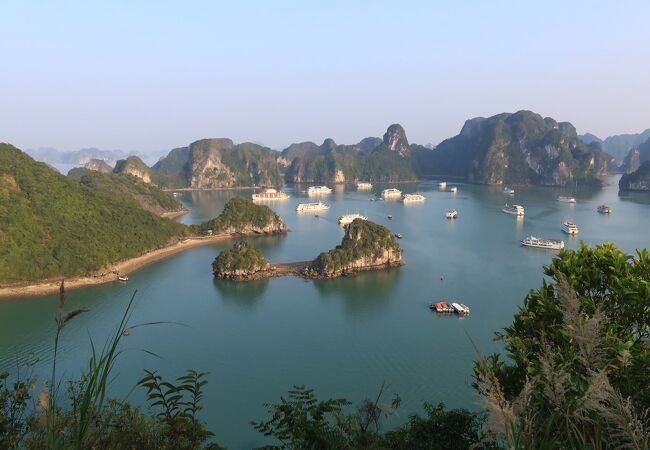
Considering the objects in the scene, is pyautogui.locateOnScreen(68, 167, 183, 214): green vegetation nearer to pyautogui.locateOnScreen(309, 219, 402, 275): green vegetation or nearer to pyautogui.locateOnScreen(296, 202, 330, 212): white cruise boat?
pyautogui.locateOnScreen(296, 202, 330, 212): white cruise boat

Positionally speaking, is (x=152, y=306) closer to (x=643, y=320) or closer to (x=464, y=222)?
(x=643, y=320)

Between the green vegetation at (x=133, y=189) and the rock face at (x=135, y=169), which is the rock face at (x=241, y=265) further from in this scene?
the rock face at (x=135, y=169)

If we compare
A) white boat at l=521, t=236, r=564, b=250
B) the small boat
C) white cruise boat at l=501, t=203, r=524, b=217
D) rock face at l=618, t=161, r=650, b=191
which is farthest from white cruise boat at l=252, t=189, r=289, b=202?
rock face at l=618, t=161, r=650, b=191

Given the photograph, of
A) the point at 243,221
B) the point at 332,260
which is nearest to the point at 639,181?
the point at 243,221

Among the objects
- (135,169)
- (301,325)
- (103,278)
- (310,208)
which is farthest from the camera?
(135,169)

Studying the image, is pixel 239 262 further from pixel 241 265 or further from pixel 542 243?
pixel 542 243
